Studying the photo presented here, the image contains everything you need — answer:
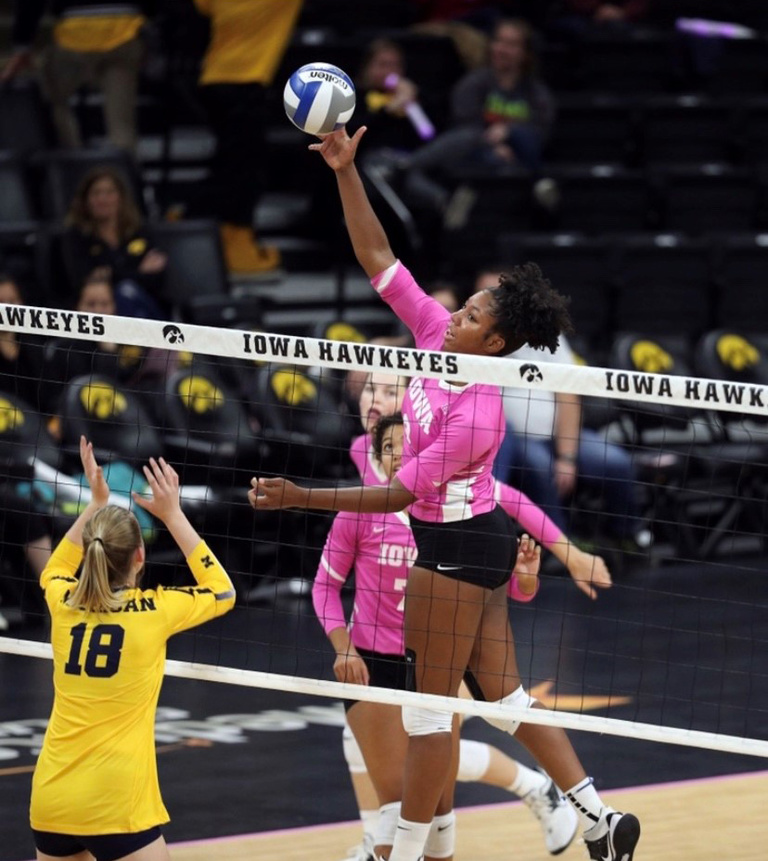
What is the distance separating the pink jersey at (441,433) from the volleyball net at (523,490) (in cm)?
195

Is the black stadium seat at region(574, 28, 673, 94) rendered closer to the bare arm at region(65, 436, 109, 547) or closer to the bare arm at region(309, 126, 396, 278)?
the bare arm at region(309, 126, 396, 278)

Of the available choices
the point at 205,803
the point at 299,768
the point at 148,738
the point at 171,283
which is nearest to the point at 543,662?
the point at 299,768

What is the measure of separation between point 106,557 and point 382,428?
1.31 m

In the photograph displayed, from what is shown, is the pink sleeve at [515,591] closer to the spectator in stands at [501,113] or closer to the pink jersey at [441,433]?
the pink jersey at [441,433]

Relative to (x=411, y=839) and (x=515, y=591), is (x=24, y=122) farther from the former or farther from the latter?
(x=411, y=839)

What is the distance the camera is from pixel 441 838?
573cm

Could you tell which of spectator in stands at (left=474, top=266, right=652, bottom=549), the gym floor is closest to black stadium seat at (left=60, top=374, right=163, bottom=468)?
the gym floor

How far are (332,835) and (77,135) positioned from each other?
7.00m

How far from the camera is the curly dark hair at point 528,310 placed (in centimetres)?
531

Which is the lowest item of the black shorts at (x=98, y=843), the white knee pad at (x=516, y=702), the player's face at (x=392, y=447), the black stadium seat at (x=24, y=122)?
the black stadium seat at (x=24, y=122)

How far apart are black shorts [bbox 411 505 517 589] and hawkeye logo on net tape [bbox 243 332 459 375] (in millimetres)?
488

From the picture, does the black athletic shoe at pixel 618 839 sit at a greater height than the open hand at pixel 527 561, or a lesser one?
lesser

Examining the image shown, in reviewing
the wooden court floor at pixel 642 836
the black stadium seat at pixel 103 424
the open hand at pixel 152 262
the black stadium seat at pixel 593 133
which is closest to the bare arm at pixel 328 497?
the wooden court floor at pixel 642 836

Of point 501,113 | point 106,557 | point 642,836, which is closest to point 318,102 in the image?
point 106,557
